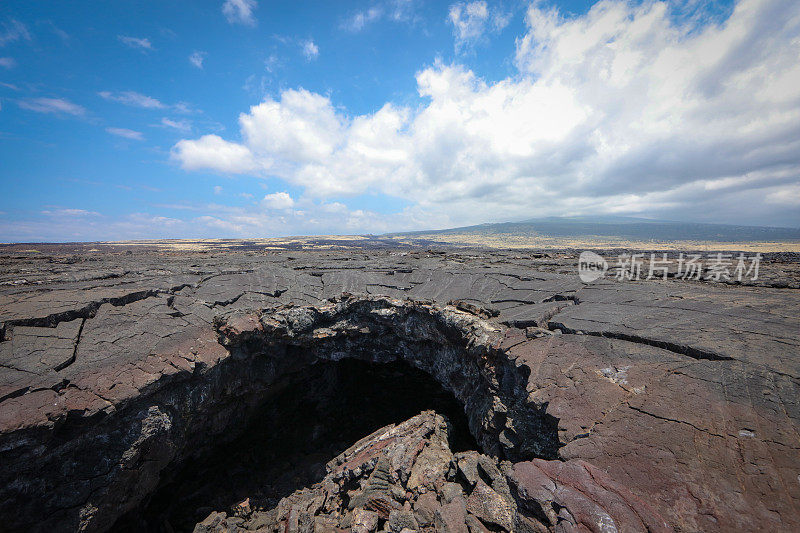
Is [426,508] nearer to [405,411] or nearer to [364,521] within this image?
[364,521]

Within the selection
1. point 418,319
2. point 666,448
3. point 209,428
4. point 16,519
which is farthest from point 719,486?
point 209,428

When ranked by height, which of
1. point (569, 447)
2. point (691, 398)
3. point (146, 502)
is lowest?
point (146, 502)

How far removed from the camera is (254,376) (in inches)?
291

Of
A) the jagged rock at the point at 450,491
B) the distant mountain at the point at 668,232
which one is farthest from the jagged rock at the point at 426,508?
the distant mountain at the point at 668,232

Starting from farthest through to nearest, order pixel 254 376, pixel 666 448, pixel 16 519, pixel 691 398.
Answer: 1. pixel 254 376
2. pixel 16 519
3. pixel 691 398
4. pixel 666 448

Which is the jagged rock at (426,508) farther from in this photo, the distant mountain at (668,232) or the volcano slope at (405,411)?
Result: the distant mountain at (668,232)

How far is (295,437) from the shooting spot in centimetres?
896

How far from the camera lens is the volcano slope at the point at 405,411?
2832 mm

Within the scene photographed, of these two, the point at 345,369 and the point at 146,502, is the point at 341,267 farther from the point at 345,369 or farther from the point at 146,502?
the point at 146,502

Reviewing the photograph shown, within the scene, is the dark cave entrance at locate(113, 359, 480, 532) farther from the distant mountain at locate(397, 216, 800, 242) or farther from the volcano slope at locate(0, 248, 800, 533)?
the distant mountain at locate(397, 216, 800, 242)

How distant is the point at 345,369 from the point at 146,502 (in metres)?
5.97

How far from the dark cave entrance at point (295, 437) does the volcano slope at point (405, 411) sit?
58 millimetres

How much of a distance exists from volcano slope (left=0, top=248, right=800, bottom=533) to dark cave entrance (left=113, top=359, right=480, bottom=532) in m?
0.06

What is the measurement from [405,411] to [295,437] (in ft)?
11.2
